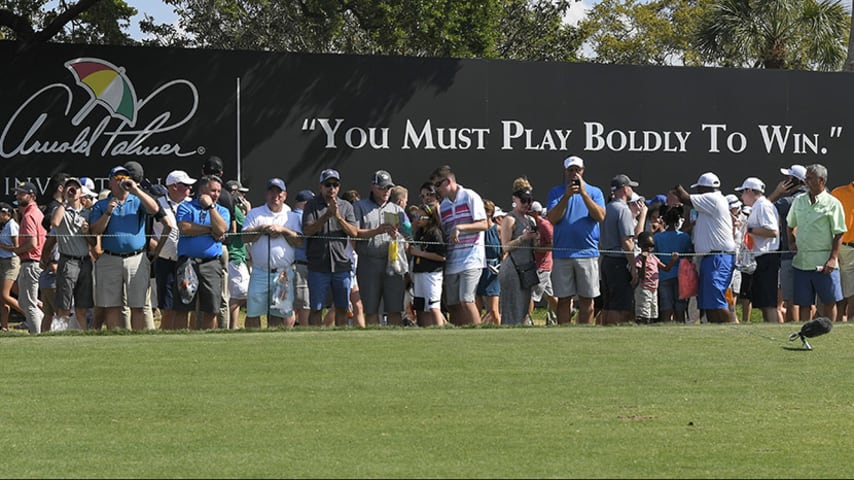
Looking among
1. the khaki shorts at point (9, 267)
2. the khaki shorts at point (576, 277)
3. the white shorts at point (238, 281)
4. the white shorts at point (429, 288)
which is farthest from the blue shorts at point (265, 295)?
the khaki shorts at point (9, 267)

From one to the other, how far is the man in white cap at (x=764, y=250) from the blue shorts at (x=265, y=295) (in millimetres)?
5282

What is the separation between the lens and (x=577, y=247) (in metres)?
15.4

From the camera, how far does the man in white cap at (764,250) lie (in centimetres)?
1608

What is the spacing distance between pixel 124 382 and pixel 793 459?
5232 millimetres

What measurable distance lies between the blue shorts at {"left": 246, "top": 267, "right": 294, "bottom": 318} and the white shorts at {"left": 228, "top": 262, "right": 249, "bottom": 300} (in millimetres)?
381

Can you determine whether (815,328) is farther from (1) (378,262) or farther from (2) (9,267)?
(2) (9,267)

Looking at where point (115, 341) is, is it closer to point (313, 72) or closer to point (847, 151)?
point (313, 72)

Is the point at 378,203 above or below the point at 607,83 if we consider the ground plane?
below

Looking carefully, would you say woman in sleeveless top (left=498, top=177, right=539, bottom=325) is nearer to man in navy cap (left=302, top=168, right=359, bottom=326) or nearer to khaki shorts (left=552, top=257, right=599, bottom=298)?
khaki shorts (left=552, top=257, right=599, bottom=298)

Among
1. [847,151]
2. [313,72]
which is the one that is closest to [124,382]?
[313,72]

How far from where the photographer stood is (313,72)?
2072 cm

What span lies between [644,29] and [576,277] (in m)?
49.5

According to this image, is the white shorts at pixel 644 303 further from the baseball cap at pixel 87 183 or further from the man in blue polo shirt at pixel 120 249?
the baseball cap at pixel 87 183

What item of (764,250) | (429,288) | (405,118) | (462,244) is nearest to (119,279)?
(429,288)
